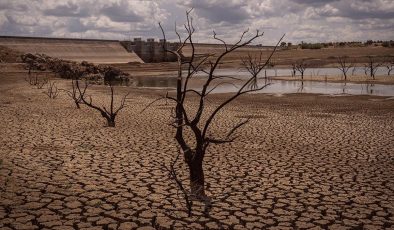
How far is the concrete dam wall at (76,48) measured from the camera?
6663cm

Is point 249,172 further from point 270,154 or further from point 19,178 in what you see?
point 19,178

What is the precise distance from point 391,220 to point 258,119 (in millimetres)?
9107

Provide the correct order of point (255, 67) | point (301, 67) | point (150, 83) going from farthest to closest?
1. point (301, 67)
2. point (150, 83)
3. point (255, 67)

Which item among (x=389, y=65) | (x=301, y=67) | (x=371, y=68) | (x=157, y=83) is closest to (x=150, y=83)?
(x=157, y=83)

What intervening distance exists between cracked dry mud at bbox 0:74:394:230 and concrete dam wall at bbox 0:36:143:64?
59663 millimetres

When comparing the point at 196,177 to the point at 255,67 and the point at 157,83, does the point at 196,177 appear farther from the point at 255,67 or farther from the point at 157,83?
the point at 157,83

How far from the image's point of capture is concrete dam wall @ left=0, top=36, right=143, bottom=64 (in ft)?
219

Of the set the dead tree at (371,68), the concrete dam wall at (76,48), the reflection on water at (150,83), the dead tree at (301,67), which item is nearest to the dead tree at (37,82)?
the reflection on water at (150,83)

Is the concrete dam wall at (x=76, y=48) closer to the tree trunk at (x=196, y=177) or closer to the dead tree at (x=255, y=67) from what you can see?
the dead tree at (x=255, y=67)

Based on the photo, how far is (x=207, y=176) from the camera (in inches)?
279

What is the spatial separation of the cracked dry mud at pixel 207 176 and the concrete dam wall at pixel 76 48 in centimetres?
5966

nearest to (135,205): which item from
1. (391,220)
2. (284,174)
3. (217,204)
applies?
(217,204)

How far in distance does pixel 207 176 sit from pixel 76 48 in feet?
245

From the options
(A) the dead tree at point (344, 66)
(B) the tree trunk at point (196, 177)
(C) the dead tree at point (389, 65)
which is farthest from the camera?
(C) the dead tree at point (389, 65)
